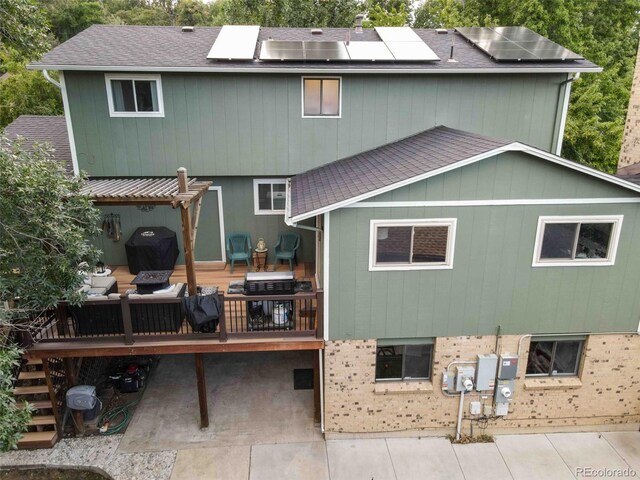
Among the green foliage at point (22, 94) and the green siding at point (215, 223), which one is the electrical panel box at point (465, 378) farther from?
the green foliage at point (22, 94)

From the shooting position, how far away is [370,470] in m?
8.05

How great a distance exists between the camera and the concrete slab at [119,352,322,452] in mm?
8789

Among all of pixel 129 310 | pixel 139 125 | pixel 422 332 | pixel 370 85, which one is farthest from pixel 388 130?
pixel 129 310

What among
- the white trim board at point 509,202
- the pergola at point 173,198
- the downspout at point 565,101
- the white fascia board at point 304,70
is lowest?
the pergola at point 173,198

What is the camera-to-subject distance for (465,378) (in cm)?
849

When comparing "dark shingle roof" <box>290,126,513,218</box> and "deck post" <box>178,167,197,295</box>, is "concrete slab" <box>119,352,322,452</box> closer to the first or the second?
"deck post" <box>178,167,197,295</box>

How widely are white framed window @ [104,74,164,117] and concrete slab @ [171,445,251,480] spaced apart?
24.4 feet

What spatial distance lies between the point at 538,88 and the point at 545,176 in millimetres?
4169

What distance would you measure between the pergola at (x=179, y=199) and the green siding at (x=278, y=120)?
105cm

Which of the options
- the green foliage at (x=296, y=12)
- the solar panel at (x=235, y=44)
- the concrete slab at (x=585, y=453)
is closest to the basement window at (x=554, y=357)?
the concrete slab at (x=585, y=453)

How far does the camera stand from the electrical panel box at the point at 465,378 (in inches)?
333

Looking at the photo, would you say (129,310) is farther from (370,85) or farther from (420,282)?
(370,85)

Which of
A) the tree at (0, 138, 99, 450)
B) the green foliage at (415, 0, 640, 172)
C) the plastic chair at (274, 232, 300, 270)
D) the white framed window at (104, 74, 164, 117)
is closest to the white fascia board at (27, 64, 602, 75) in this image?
the white framed window at (104, 74, 164, 117)

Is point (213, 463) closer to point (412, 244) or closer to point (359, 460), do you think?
point (359, 460)
